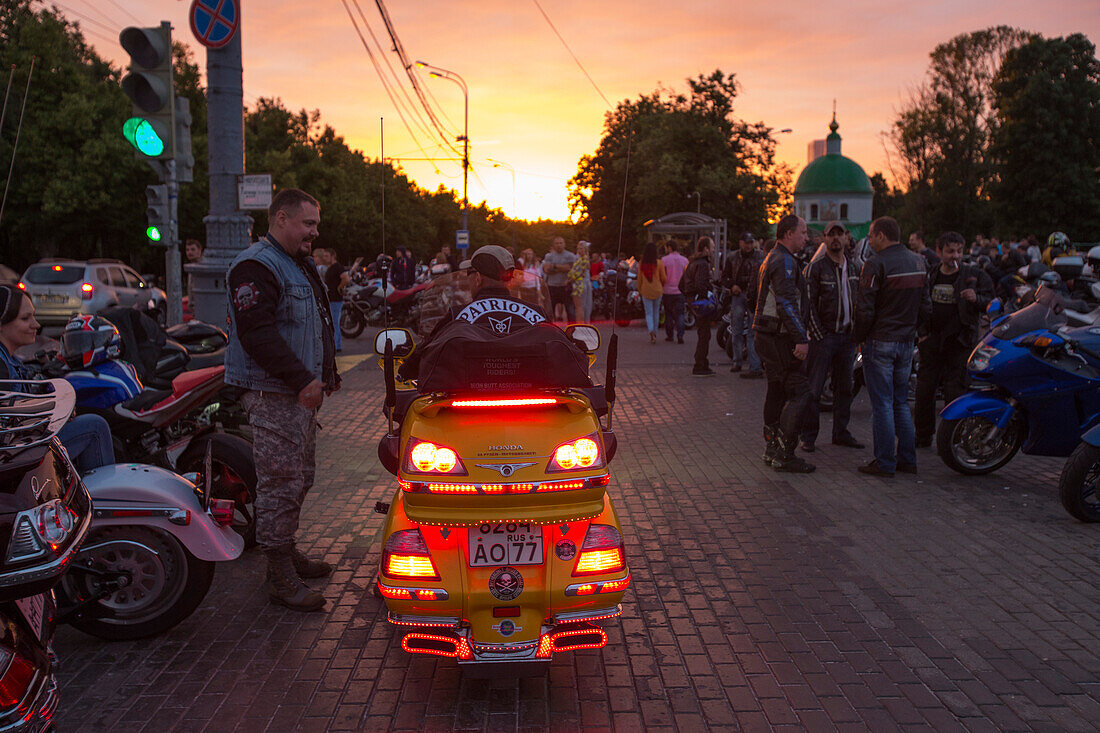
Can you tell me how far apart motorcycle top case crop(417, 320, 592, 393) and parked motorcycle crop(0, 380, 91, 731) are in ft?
4.41

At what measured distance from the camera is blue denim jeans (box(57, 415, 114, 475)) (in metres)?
4.25

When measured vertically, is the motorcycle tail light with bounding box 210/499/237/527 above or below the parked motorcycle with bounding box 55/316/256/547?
below

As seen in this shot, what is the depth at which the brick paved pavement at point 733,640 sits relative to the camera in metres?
3.54

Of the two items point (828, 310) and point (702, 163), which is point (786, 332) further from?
point (702, 163)

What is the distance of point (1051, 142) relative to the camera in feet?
177

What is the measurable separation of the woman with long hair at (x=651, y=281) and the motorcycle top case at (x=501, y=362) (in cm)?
1311

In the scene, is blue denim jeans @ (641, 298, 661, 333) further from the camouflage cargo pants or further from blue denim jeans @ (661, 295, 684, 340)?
the camouflage cargo pants

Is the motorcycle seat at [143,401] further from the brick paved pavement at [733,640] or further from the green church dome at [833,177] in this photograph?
the green church dome at [833,177]

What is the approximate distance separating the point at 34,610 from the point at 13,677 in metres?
0.43

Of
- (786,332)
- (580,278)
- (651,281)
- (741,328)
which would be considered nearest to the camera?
(786,332)

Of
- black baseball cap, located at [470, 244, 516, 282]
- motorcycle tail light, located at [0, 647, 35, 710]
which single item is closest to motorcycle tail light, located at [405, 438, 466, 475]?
black baseball cap, located at [470, 244, 516, 282]

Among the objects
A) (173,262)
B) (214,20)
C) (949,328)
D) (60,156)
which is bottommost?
(949,328)

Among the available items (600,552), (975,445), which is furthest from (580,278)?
(600,552)

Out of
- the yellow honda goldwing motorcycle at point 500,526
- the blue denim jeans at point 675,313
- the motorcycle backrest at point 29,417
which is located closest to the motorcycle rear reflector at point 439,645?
the yellow honda goldwing motorcycle at point 500,526
